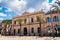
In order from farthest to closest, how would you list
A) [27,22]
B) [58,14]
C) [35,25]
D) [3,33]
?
[3,33], [27,22], [35,25], [58,14]

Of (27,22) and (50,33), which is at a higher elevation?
(27,22)

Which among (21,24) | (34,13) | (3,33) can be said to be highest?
(34,13)

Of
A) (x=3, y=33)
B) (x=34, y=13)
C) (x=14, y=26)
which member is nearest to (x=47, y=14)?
(x=34, y=13)

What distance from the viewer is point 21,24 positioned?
1785 inches

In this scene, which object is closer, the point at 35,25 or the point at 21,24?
the point at 35,25

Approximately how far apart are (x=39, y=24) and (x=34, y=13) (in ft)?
12.8

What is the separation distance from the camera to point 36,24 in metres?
40.9

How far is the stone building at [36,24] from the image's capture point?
119ft

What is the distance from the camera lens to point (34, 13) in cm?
4166

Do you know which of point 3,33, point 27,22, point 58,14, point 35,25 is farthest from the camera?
point 3,33

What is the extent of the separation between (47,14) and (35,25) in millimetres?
5416

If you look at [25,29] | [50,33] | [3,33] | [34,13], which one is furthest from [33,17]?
[3,33]

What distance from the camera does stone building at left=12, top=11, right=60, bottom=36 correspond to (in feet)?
119

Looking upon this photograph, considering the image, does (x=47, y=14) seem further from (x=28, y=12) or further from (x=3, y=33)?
(x=3, y=33)
